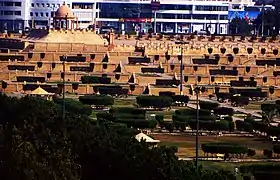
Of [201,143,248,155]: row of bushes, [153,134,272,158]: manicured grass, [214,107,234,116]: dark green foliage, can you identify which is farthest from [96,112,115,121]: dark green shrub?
[201,143,248,155]: row of bushes

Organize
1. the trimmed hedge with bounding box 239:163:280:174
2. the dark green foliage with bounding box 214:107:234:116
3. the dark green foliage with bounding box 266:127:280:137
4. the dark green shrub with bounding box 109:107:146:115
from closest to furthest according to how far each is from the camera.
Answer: the trimmed hedge with bounding box 239:163:280:174 < the dark green foliage with bounding box 266:127:280:137 < the dark green shrub with bounding box 109:107:146:115 < the dark green foliage with bounding box 214:107:234:116

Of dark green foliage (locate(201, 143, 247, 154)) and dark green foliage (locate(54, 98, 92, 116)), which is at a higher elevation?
dark green foliage (locate(54, 98, 92, 116))

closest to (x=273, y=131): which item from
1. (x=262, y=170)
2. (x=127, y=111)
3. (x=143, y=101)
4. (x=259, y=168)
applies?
(x=127, y=111)

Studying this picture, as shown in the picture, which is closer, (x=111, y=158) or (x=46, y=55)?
(x=111, y=158)

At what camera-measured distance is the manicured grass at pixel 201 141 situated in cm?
4709

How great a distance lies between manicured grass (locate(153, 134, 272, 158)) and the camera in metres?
47.1

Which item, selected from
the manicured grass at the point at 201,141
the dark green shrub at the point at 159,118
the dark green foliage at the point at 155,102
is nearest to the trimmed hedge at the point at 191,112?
the dark green shrub at the point at 159,118

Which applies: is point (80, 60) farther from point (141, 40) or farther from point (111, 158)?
point (111, 158)

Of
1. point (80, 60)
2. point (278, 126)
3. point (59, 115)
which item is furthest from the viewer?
point (80, 60)

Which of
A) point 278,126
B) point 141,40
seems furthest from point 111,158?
point 141,40

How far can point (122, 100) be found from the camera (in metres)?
66.9

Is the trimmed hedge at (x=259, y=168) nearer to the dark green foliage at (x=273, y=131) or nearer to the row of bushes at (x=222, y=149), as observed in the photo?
the row of bushes at (x=222, y=149)

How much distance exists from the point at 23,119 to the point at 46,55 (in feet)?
149

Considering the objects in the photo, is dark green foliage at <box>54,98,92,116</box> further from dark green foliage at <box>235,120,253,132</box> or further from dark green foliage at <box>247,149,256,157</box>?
dark green foliage at <box>247,149,256,157</box>
